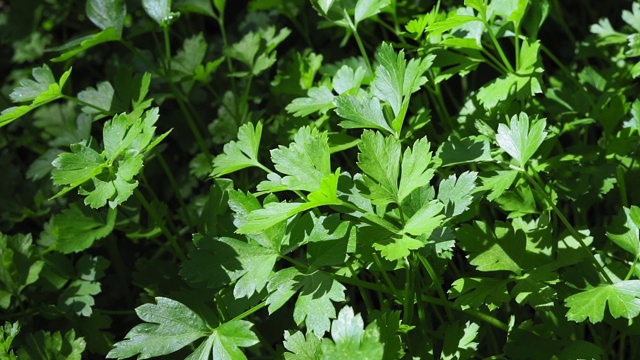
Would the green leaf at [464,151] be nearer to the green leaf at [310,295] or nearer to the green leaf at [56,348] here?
the green leaf at [310,295]

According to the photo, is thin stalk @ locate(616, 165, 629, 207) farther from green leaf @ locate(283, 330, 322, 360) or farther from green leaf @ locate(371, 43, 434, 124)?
green leaf @ locate(283, 330, 322, 360)

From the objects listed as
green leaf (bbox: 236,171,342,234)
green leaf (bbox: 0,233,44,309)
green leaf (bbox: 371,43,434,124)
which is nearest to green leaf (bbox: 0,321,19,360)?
green leaf (bbox: 0,233,44,309)

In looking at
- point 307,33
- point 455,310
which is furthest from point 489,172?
point 307,33

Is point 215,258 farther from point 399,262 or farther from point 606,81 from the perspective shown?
point 606,81

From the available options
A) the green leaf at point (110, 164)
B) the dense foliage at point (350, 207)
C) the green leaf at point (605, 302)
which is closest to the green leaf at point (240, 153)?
the dense foliage at point (350, 207)

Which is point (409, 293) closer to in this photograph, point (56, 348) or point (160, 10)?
point (56, 348)

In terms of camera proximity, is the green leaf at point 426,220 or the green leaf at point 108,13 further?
the green leaf at point 108,13
